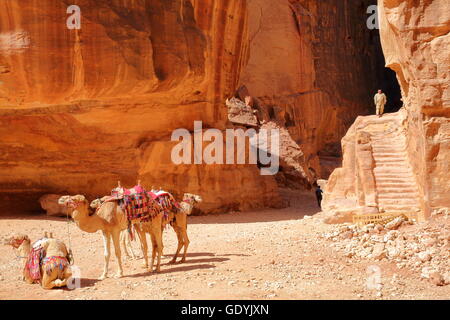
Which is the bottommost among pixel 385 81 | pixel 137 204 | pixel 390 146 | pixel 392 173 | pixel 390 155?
pixel 137 204

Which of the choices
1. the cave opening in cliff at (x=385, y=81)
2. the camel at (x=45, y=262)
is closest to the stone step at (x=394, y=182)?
the camel at (x=45, y=262)

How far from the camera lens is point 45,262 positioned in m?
7.18

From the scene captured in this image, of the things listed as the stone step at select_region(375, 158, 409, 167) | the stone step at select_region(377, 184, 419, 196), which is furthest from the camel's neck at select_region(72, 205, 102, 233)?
the stone step at select_region(375, 158, 409, 167)

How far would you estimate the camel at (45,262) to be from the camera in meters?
7.07

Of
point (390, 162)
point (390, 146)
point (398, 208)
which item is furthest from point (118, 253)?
point (390, 146)

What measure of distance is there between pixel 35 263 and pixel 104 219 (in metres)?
1.12

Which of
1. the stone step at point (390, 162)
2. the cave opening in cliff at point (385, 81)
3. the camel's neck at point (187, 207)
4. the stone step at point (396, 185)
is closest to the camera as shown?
the camel's neck at point (187, 207)

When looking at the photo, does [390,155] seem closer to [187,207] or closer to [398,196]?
[398,196]

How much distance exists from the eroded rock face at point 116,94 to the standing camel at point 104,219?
6074mm

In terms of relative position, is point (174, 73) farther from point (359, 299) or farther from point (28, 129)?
point (359, 299)

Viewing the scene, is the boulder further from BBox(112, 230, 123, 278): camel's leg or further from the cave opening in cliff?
the cave opening in cliff

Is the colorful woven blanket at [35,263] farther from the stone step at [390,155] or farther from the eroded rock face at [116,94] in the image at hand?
the stone step at [390,155]

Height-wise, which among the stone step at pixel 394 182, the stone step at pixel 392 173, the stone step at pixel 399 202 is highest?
the stone step at pixel 392 173

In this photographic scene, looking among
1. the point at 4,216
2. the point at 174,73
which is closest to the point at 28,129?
the point at 4,216
